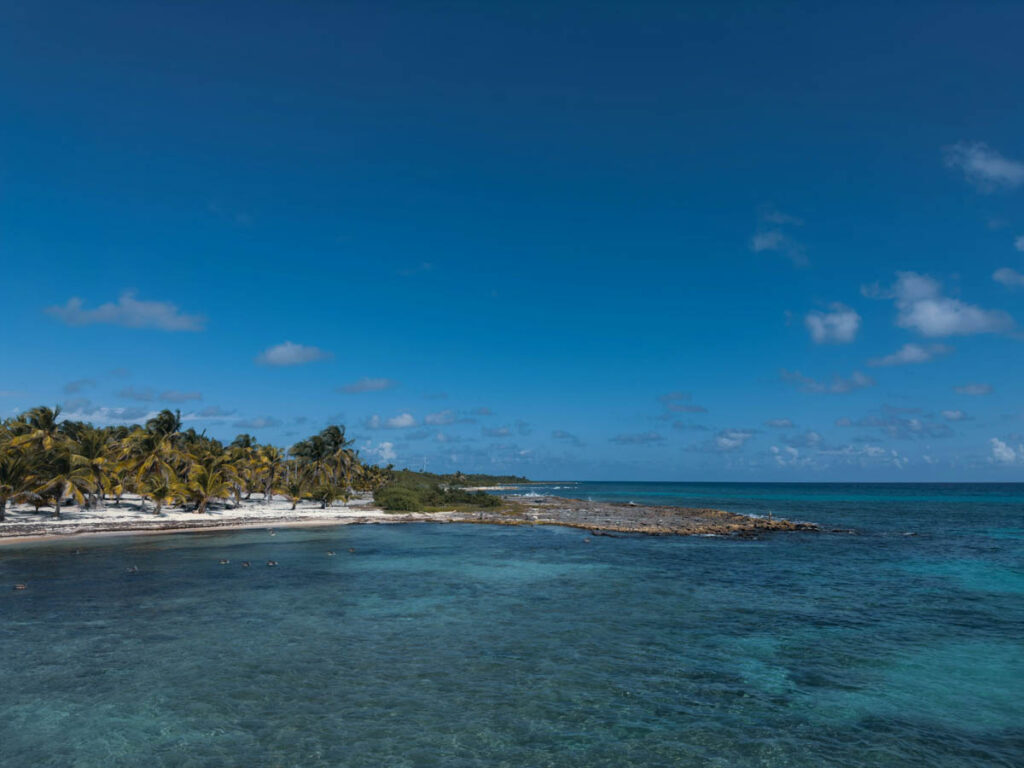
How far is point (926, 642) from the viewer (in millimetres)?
23750

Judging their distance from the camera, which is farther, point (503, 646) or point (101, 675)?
point (503, 646)

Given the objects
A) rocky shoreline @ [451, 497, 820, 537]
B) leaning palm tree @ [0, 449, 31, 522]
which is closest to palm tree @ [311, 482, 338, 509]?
rocky shoreline @ [451, 497, 820, 537]

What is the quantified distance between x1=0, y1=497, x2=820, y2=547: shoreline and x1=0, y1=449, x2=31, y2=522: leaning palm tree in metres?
3.34

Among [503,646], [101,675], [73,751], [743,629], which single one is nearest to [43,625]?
[101,675]

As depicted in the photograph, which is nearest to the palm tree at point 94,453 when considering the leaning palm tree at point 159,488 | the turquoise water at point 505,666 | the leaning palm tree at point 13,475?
the leaning palm tree at point 159,488

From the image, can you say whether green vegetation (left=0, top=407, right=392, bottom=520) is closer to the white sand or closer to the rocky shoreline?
the white sand

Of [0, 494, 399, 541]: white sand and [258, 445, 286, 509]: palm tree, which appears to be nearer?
[0, 494, 399, 541]: white sand

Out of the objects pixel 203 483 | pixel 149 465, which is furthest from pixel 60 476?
pixel 203 483

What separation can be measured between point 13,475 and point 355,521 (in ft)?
122

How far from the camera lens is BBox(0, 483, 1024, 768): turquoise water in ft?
47.0

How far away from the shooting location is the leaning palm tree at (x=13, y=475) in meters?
56.9

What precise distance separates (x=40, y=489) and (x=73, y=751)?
6476 centimetres

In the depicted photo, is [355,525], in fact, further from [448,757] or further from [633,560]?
[448,757]

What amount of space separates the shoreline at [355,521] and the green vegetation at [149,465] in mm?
3521
